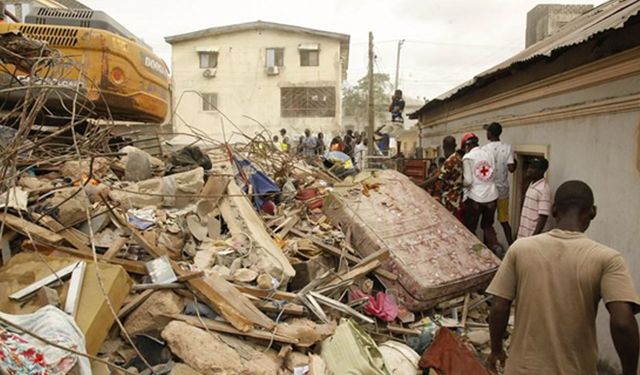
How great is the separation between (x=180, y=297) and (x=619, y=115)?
4.26 metres

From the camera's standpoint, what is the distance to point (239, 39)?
29.4 m

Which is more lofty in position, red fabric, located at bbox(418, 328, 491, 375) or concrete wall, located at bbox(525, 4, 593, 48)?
concrete wall, located at bbox(525, 4, 593, 48)

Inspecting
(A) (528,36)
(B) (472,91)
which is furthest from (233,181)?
(A) (528,36)

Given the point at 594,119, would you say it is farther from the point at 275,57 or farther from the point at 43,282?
the point at 275,57

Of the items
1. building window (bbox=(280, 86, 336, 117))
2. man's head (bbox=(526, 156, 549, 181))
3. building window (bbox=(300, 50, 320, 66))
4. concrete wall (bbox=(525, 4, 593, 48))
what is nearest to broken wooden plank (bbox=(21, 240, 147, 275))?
man's head (bbox=(526, 156, 549, 181))

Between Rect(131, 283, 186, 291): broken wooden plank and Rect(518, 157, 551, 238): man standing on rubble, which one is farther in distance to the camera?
Rect(518, 157, 551, 238): man standing on rubble

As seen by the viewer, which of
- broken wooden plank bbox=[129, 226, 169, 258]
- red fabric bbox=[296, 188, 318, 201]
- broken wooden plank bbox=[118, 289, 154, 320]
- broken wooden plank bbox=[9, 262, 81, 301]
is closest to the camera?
broken wooden plank bbox=[9, 262, 81, 301]

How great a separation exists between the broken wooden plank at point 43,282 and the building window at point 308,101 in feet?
84.3

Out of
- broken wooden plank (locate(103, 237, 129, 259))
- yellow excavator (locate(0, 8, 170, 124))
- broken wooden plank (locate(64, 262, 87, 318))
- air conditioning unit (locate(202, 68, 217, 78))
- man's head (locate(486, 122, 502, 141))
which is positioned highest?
air conditioning unit (locate(202, 68, 217, 78))

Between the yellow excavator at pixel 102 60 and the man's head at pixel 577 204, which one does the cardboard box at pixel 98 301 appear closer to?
the yellow excavator at pixel 102 60

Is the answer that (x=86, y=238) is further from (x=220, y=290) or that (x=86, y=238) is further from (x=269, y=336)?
(x=269, y=336)

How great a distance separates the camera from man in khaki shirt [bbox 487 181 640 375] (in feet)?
7.45

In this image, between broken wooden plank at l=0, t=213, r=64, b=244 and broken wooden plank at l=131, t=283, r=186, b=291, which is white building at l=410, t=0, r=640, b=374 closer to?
broken wooden plank at l=131, t=283, r=186, b=291

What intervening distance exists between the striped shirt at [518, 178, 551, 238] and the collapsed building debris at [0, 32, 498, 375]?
661mm
